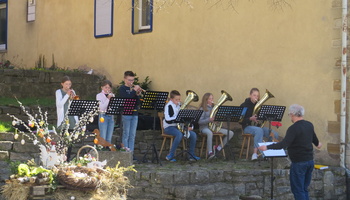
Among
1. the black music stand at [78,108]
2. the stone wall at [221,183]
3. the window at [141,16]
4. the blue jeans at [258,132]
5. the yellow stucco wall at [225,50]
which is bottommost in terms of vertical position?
the stone wall at [221,183]

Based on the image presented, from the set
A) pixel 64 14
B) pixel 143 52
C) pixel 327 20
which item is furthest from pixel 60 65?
pixel 327 20

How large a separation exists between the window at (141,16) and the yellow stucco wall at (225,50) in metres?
0.17

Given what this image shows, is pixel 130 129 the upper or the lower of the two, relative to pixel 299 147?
upper

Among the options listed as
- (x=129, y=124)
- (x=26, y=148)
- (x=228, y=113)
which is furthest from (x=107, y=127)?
(x=228, y=113)

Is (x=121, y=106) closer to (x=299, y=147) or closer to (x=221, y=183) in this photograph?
(x=221, y=183)

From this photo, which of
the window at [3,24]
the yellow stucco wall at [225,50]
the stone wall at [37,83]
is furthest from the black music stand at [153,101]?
the window at [3,24]

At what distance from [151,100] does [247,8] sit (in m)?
3.24

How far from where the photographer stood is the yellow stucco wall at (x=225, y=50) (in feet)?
39.9

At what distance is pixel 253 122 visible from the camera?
12.6m

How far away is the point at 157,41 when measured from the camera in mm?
15094

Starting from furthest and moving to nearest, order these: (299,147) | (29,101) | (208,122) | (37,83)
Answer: (37,83) < (29,101) < (208,122) < (299,147)

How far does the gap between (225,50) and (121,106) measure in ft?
12.0

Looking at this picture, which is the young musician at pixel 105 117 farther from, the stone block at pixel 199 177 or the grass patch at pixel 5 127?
the stone block at pixel 199 177

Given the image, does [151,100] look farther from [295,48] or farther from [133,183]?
[295,48]
